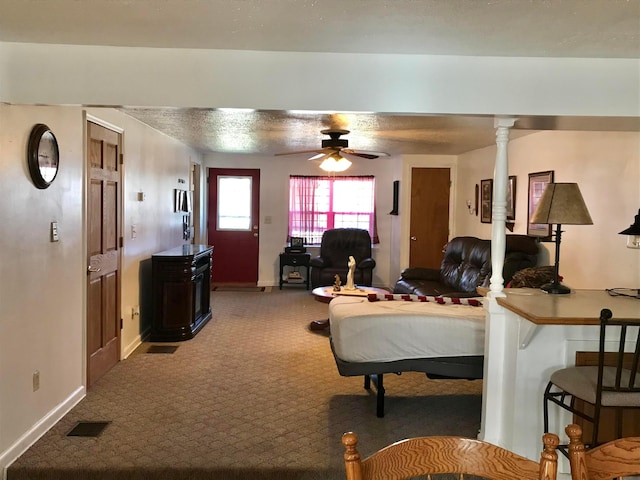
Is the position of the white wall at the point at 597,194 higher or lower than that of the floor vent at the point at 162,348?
higher

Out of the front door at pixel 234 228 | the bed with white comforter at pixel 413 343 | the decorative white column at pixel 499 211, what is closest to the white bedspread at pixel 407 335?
the bed with white comforter at pixel 413 343

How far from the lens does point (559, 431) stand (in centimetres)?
280

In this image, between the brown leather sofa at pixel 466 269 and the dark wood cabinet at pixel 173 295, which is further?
the dark wood cabinet at pixel 173 295

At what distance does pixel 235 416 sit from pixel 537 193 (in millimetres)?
3694

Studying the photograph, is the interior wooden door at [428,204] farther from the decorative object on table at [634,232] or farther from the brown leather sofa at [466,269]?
the decorative object on table at [634,232]

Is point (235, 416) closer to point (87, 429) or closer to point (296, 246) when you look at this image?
point (87, 429)

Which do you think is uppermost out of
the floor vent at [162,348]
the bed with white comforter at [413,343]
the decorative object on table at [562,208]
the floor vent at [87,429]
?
the decorative object on table at [562,208]

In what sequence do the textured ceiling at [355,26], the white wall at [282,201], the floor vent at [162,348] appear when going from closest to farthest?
the textured ceiling at [355,26] < the floor vent at [162,348] < the white wall at [282,201]

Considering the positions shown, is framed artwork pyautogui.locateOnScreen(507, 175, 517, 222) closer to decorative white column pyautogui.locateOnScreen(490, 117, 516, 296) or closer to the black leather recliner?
the black leather recliner

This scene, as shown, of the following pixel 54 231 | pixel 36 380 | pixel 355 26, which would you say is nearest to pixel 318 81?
pixel 355 26

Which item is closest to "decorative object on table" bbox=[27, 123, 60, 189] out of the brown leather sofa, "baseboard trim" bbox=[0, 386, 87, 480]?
"baseboard trim" bbox=[0, 386, 87, 480]

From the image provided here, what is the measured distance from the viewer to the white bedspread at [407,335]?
3324 mm

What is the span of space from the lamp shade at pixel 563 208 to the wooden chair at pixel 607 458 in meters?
1.86

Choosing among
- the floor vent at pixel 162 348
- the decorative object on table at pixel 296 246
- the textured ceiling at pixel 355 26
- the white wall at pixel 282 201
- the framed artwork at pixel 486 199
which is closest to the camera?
the textured ceiling at pixel 355 26
